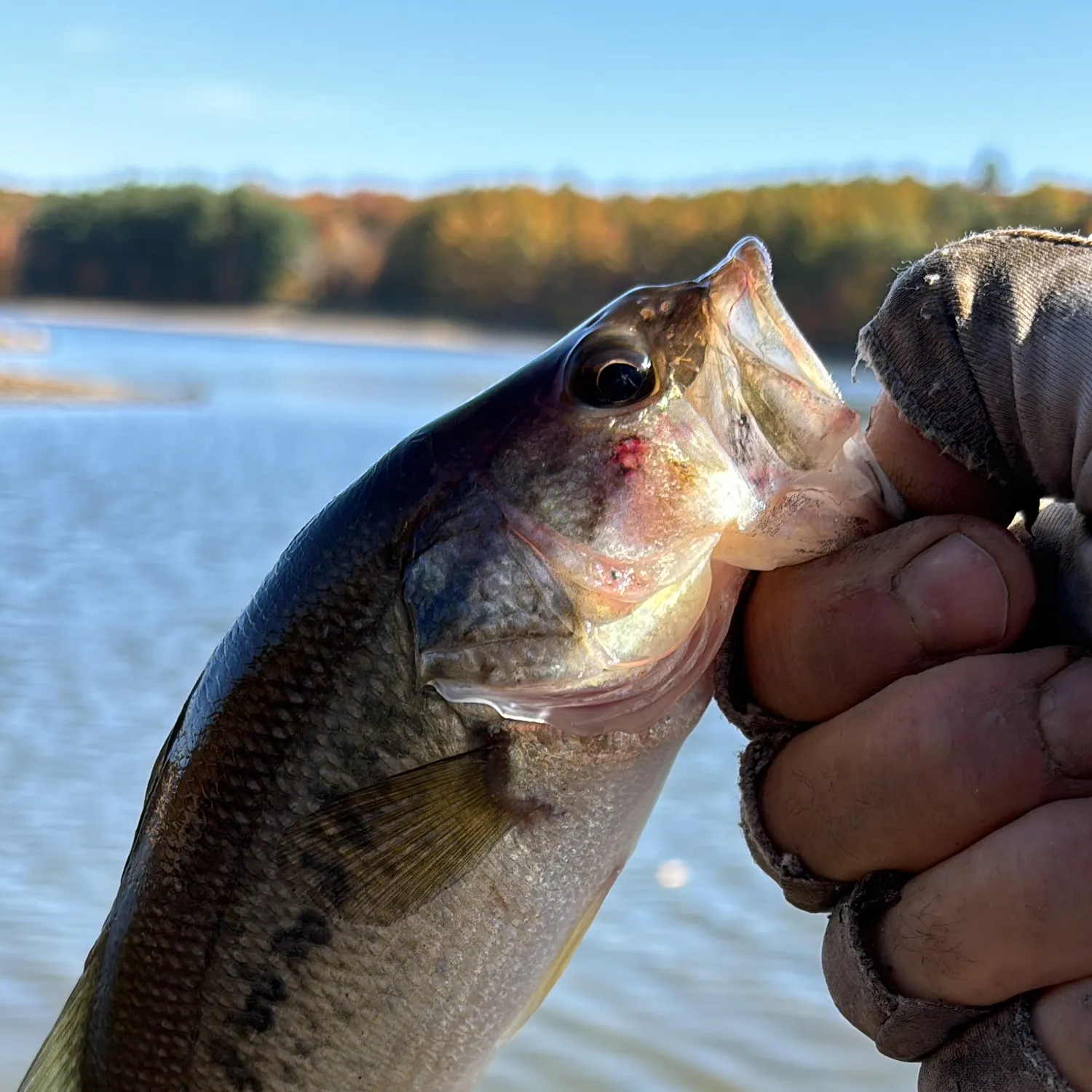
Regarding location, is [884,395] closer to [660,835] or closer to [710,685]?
[710,685]

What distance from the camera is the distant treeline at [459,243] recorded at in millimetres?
40344

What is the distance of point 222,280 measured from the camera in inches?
2370

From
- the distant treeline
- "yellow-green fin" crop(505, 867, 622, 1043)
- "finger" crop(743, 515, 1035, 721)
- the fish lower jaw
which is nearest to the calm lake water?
"yellow-green fin" crop(505, 867, 622, 1043)

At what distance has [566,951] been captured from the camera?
222 cm

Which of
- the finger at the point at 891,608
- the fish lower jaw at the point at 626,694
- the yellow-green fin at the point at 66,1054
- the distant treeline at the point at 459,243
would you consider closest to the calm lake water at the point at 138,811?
the yellow-green fin at the point at 66,1054

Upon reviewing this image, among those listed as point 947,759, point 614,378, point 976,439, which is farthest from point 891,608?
point 614,378

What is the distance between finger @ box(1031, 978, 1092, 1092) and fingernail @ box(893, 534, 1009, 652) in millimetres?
475

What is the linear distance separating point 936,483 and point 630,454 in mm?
500

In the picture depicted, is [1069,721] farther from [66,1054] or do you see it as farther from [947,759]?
[66,1054]

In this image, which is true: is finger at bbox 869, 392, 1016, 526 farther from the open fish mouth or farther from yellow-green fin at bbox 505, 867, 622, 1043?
yellow-green fin at bbox 505, 867, 622, 1043

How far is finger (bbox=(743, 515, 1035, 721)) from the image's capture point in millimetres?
1874

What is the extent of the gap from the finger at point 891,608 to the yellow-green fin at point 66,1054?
1.24 m

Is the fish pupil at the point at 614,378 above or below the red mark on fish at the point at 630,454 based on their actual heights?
above

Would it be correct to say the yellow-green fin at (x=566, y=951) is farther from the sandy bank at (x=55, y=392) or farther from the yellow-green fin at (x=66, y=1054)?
the sandy bank at (x=55, y=392)
